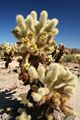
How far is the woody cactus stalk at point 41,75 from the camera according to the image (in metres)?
4.70

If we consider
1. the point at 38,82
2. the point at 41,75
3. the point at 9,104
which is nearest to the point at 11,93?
the point at 9,104

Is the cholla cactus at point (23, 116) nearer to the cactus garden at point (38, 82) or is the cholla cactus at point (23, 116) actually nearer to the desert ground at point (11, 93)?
the cactus garden at point (38, 82)

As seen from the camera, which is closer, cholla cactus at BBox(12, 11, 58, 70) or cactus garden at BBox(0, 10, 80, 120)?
cactus garden at BBox(0, 10, 80, 120)

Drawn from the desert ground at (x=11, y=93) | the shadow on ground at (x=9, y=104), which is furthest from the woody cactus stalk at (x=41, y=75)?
the desert ground at (x=11, y=93)

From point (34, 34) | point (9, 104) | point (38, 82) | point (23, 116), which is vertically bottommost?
point (23, 116)

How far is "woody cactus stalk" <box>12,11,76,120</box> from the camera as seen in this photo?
470cm

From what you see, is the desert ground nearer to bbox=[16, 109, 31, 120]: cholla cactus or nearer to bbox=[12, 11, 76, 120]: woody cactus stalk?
bbox=[16, 109, 31, 120]: cholla cactus

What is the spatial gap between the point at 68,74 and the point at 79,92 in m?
1.75

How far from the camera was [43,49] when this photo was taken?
641 centimetres

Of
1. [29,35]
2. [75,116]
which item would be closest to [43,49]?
[29,35]

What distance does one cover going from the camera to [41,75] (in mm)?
4852

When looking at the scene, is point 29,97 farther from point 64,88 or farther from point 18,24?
point 18,24

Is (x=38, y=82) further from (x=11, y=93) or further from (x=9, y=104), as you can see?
A: (x=11, y=93)

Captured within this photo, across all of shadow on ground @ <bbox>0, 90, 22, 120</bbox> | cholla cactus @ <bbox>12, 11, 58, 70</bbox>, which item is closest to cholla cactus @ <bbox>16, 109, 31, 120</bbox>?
shadow on ground @ <bbox>0, 90, 22, 120</bbox>
